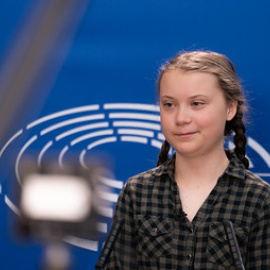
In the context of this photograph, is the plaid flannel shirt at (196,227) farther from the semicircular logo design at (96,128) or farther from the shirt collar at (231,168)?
the semicircular logo design at (96,128)

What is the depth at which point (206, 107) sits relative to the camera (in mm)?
991

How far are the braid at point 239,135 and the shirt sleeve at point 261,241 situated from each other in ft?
0.65

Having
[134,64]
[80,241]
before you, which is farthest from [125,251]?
[80,241]

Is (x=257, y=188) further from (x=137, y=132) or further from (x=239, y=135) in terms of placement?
(x=137, y=132)

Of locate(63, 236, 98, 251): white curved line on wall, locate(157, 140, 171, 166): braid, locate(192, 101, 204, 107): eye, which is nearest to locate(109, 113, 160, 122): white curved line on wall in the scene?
locate(157, 140, 171, 166): braid

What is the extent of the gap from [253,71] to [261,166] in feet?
0.83

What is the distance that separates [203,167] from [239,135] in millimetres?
148

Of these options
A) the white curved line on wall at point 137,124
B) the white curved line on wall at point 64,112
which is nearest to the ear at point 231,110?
the white curved line on wall at point 137,124

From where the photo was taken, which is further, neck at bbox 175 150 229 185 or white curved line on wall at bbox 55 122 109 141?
white curved line on wall at bbox 55 122 109 141

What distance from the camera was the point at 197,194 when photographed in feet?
3.39

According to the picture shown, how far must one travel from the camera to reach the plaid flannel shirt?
97 centimetres

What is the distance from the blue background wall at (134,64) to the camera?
1.29m

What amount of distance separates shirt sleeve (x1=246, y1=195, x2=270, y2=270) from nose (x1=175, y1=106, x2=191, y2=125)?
0.24 metres

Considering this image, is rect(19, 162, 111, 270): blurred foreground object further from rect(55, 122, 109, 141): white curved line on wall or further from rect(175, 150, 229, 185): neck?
rect(55, 122, 109, 141): white curved line on wall
